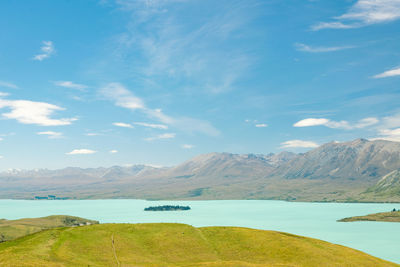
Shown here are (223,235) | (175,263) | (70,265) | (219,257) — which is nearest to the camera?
(70,265)

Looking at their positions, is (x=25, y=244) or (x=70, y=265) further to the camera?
(x=25, y=244)

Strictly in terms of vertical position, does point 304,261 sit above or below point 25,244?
below

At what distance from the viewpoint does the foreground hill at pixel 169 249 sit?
75.9 meters

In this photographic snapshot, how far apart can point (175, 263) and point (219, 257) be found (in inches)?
544

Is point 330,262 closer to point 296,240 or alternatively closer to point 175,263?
point 296,240

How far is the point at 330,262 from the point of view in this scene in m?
82.4

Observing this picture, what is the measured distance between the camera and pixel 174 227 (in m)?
109

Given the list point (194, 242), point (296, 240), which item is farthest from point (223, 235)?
point (296, 240)

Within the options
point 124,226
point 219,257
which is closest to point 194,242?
point 219,257

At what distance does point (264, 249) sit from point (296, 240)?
37.8 ft

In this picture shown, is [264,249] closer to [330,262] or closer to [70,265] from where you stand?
[330,262]

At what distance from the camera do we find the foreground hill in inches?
2987

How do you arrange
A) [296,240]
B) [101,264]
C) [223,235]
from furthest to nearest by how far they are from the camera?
[223,235], [296,240], [101,264]

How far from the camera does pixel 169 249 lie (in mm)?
90500
